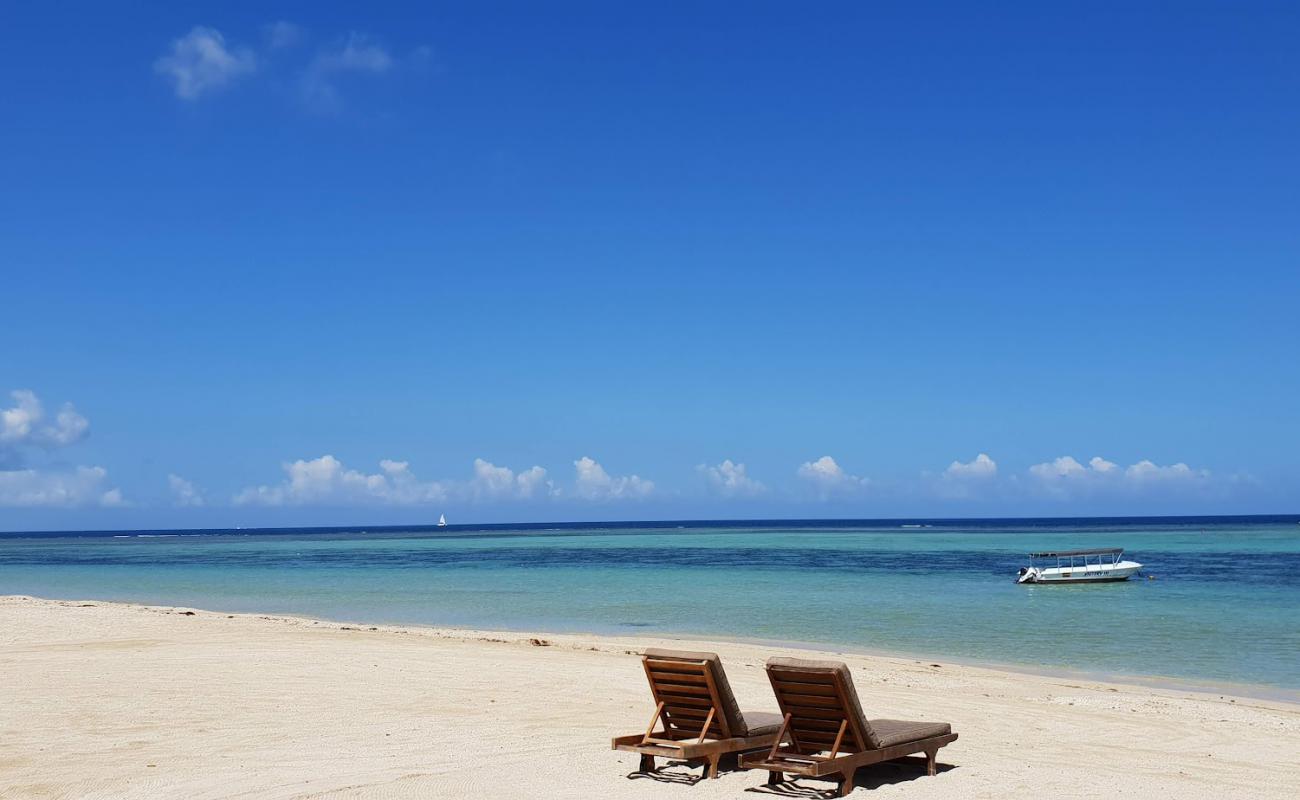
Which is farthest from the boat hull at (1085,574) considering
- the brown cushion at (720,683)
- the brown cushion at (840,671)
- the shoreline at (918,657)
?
the brown cushion at (840,671)

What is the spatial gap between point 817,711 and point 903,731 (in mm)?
1025

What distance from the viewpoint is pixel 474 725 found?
1168 cm

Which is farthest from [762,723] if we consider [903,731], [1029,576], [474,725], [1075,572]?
[1075,572]

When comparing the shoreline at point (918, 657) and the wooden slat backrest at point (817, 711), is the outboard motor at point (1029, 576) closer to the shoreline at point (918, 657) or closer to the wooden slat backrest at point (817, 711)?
the shoreline at point (918, 657)

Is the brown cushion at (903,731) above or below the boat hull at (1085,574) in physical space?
above

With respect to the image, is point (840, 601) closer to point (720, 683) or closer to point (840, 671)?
point (720, 683)

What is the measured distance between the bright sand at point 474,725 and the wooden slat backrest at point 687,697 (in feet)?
1.29

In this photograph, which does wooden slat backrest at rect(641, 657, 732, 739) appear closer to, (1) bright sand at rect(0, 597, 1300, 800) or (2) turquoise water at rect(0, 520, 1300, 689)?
(1) bright sand at rect(0, 597, 1300, 800)

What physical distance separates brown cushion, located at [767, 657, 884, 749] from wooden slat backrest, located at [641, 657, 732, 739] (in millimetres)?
748

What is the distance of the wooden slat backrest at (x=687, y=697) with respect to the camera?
369 inches

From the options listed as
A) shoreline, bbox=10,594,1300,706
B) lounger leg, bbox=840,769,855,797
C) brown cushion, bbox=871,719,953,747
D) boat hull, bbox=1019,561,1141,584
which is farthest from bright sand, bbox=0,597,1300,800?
boat hull, bbox=1019,561,1141,584

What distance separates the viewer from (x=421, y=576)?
2060 inches

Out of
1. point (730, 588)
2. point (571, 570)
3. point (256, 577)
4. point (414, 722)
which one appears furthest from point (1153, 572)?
point (414, 722)

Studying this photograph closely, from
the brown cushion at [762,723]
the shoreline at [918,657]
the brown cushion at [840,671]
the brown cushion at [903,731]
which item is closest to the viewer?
the brown cushion at [840,671]
